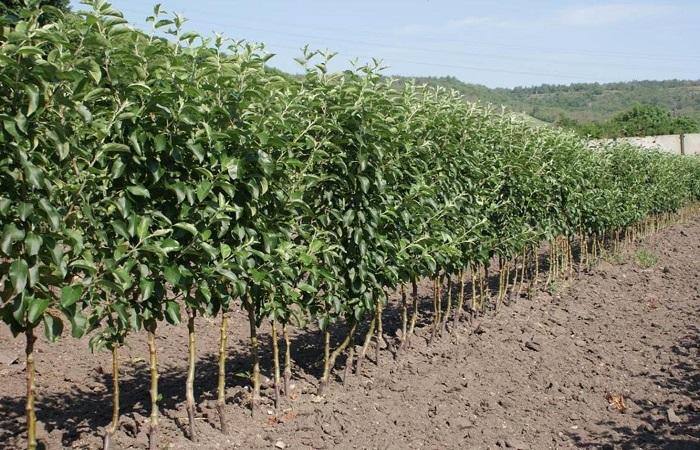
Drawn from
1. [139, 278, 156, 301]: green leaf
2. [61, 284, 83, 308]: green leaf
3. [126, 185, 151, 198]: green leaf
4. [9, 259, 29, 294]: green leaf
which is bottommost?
[139, 278, 156, 301]: green leaf

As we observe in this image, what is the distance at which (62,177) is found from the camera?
3355 mm

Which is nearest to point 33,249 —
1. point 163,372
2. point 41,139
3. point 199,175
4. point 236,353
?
point 41,139

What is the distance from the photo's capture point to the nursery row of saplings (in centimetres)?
302

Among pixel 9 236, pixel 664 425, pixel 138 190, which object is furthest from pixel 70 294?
pixel 664 425

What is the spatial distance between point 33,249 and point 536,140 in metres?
7.15

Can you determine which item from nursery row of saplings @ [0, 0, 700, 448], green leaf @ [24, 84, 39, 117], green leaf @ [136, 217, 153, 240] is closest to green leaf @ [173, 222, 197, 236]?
nursery row of saplings @ [0, 0, 700, 448]

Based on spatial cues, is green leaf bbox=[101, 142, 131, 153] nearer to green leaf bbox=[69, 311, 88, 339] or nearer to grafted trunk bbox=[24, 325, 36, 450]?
green leaf bbox=[69, 311, 88, 339]

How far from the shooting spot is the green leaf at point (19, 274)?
2.93m

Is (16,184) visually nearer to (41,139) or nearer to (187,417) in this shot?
(41,139)

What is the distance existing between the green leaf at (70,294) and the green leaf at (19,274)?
0.63 feet

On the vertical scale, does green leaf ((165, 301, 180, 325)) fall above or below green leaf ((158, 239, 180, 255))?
below

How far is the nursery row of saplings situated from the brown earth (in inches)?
14.3

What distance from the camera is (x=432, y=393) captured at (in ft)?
19.3

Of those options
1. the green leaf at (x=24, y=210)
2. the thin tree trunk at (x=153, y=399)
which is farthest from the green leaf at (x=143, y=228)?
the thin tree trunk at (x=153, y=399)
